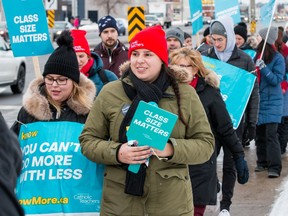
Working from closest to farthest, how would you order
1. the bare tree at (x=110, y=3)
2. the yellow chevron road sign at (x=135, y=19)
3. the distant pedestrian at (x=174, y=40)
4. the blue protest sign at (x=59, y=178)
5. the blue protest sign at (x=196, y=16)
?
the blue protest sign at (x=59, y=178)
the distant pedestrian at (x=174, y=40)
the blue protest sign at (x=196, y=16)
the yellow chevron road sign at (x=135, y=19)
the bare tree at (x=110, y=3)

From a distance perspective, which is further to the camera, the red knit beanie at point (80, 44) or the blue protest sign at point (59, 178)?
the red knit beanie at point (80, 44)

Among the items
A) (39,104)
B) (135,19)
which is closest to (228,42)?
(39,104)

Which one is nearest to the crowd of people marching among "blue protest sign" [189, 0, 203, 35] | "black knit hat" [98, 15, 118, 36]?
"black knit hat" [98, 15, 118, 36]

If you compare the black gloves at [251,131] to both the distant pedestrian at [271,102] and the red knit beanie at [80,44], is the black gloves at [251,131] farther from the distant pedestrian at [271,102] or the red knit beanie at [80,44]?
the red knit beanie at [80,44]

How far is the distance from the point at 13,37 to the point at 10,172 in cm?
469

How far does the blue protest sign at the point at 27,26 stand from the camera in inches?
236

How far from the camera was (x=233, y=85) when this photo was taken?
7105 mm

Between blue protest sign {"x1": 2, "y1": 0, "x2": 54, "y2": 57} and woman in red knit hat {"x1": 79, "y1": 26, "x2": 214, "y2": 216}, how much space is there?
2.13 meters

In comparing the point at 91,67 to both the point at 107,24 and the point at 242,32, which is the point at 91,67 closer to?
the point at 107,24

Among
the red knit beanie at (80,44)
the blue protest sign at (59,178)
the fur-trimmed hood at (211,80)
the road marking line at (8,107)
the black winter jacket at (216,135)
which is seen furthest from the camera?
the road marking line at (8,107)

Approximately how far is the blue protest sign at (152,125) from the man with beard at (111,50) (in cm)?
477

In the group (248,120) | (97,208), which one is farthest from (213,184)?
(248,120)

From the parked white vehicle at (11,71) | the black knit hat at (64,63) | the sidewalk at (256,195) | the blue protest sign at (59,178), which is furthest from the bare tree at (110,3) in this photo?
the blue protest sign at (59,178)

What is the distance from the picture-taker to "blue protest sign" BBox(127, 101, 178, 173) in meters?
3.46
